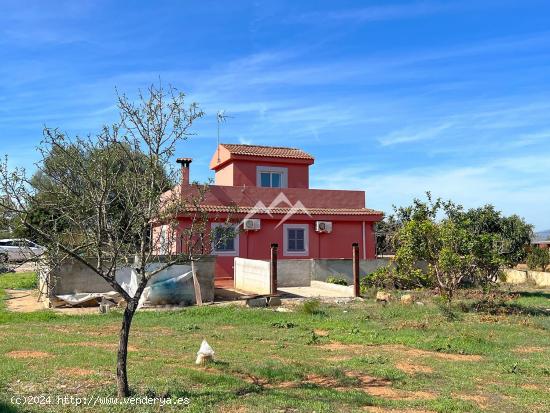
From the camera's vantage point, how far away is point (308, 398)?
639 centimetres

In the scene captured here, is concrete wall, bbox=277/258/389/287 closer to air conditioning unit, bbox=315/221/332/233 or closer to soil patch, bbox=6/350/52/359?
air conditioning unit, bbox=315/221/332/233

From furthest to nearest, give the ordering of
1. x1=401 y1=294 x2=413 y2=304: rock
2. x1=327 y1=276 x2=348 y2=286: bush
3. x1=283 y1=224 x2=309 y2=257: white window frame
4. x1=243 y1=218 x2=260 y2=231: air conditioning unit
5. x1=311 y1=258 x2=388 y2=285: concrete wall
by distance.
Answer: x1=283 y1=224 x2=309 y2=257: white window frame
x1=243 y1=218 x2=260 y2=231: air conditioning unit
x1=311 y1=258 x2=388 y2=285: concrete wall
x1=327 y1=276 x2=348 y2=286: bush
x1=401 y1=294 x2=413 y2=304: rock

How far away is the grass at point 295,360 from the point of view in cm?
639

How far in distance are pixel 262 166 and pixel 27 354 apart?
18.8 m

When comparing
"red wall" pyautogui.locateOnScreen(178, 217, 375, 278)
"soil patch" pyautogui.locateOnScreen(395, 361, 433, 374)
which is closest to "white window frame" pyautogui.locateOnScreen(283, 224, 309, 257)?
"red wall" pyautogui.locateOnScreen(178, 217, 375, 278)

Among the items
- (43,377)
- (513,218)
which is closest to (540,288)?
(513,218)

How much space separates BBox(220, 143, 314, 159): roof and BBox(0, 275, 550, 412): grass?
13.1 m

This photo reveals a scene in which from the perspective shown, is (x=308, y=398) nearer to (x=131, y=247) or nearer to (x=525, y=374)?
(x=131, y=247)

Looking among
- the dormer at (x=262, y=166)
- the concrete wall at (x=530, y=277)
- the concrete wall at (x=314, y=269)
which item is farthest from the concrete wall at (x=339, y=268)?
the concrete wall at (x=530, y=277)

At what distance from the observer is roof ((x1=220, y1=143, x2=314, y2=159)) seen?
26.5 m

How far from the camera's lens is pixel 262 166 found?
26.8m

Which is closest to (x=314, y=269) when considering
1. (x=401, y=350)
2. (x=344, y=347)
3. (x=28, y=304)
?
(x=28, y=304)

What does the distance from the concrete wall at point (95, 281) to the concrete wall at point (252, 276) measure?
6.68 feet

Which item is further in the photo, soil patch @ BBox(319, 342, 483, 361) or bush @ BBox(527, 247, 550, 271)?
bush @ BBox(527, 247, 550, 271)
